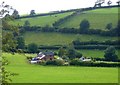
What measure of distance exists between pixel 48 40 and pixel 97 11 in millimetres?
33776

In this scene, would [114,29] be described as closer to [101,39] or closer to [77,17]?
[101,39]

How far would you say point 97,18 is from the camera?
148 m

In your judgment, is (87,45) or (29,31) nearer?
(87,45)

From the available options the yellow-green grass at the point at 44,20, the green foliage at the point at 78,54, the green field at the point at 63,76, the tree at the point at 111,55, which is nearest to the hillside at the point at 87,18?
the yellow-green grass at the point at 44,20

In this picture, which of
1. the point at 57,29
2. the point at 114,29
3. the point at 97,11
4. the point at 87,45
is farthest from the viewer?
the point at 97,11

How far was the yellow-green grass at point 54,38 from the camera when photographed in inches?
4870

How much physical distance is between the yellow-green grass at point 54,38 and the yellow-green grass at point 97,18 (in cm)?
780

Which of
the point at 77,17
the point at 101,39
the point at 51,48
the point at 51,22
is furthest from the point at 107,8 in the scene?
the point at 51,48

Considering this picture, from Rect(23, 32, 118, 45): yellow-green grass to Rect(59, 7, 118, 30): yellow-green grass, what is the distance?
25.6 feet

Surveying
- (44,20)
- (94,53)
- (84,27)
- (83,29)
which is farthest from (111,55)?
(44,20)

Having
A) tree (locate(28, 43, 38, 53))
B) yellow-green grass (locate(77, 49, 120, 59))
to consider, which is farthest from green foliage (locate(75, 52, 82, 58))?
tree (locate(28, 43, 38, 53))

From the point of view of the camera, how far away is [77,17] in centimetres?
14775

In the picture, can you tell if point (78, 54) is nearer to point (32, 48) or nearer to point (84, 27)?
point (32, 48)

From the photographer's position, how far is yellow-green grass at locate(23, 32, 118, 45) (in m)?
124
